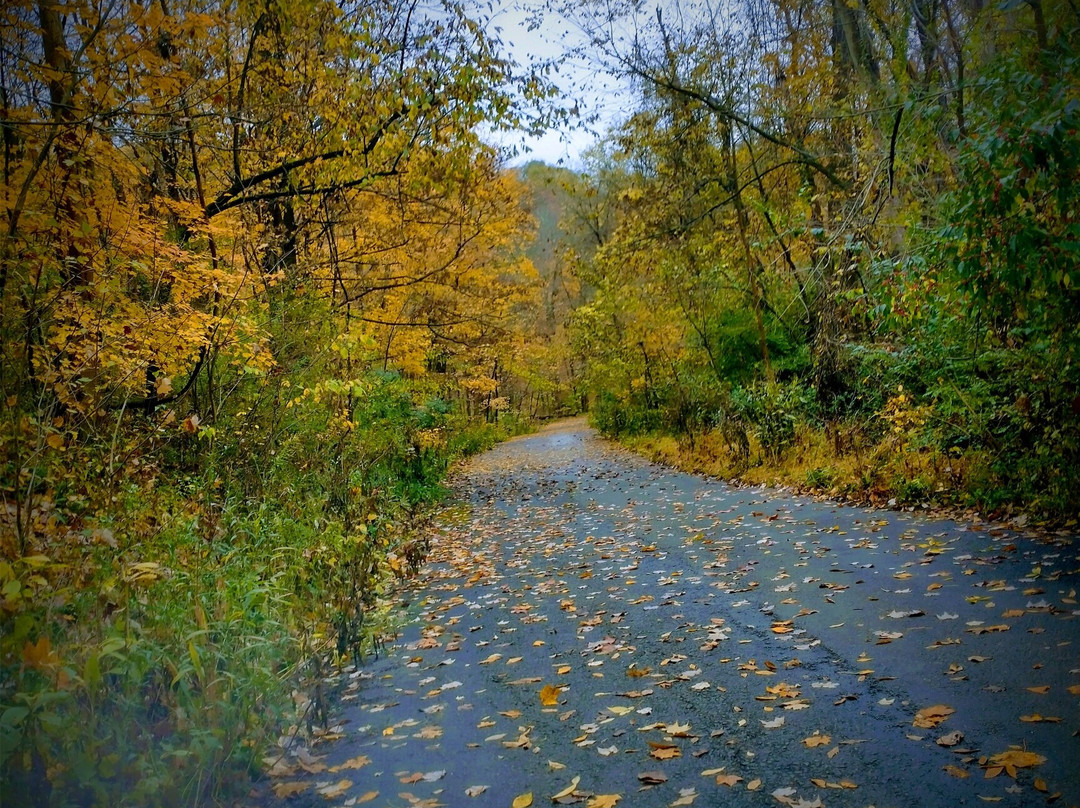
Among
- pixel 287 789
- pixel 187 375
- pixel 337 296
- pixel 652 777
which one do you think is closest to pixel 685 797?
pixel 652 777

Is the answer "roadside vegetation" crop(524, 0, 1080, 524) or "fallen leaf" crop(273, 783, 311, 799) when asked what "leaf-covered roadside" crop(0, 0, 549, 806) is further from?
"roadside vegetation" crop(524, 0, 1080, 524)

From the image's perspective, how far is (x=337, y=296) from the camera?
1322 cm

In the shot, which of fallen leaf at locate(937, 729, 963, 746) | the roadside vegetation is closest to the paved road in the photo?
fallen leaf at locate(937, 729, 963, 746)

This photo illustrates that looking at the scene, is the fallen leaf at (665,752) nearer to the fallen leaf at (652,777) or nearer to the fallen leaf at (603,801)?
the fallen leaf at (652,777)

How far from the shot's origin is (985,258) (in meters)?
5.15

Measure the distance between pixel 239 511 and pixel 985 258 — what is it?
23.4 feet

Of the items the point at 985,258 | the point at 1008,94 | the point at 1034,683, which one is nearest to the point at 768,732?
the point at 1034,683

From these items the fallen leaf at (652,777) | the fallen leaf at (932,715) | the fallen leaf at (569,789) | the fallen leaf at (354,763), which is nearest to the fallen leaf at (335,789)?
the fallen leaf at (354,763)

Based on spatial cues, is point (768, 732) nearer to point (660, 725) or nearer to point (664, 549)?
point (660, 725)

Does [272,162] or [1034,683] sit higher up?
[272,162]

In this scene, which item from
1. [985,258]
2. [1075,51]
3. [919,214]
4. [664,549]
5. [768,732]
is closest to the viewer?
[768,732]

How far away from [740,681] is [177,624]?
342cm

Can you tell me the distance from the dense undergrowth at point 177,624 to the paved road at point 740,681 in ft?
1.51

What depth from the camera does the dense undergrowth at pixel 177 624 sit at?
308cm
